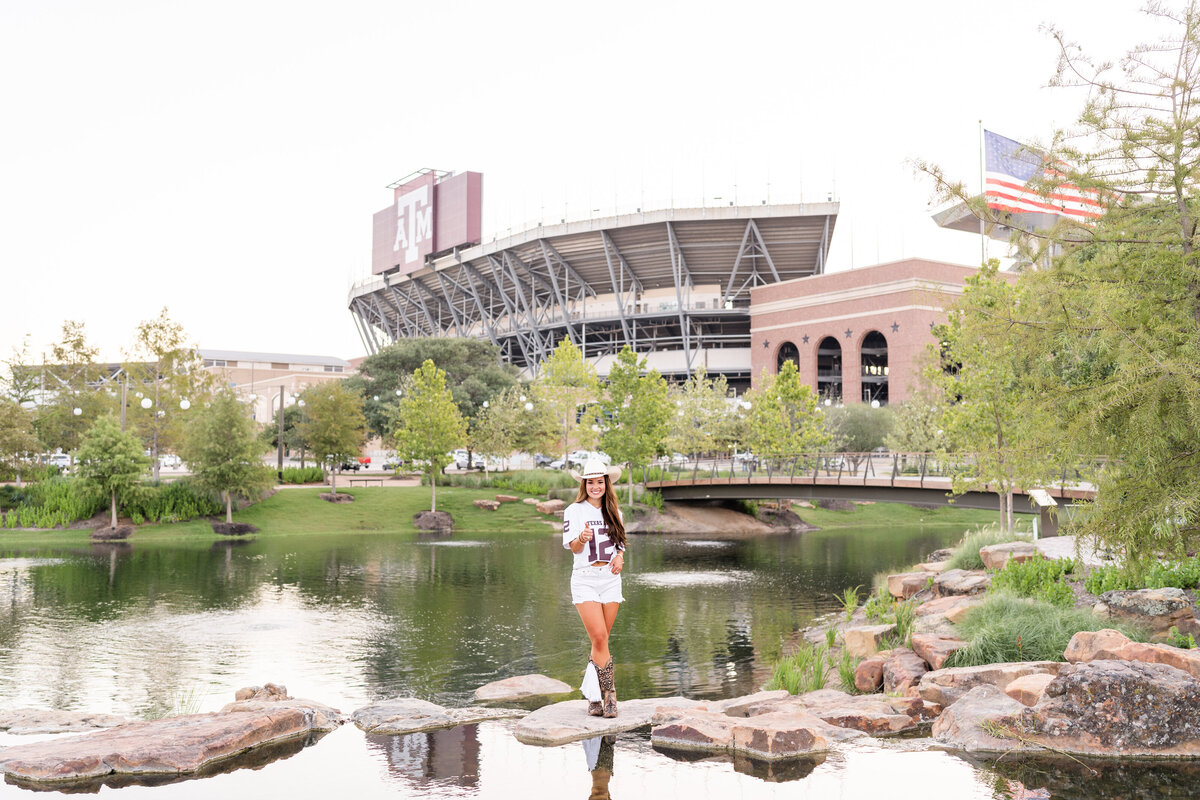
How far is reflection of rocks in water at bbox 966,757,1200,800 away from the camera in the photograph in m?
5.68

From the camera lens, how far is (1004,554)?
51.0 ft

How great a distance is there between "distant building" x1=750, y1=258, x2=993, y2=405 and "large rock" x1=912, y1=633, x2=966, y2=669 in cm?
4966

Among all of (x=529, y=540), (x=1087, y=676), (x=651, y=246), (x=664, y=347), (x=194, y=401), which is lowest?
(x=529, y=540)

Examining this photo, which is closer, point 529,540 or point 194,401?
point 529,540

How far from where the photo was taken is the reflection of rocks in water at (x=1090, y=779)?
5680 millimetres

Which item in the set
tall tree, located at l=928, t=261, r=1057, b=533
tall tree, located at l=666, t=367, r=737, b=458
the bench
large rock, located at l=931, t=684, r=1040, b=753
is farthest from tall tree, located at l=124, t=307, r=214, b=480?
large rock, located at l=931, t=684, r=1040, b=753

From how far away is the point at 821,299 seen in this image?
233 feet

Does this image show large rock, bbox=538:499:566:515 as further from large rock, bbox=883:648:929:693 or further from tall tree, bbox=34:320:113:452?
large rock, bbox=883:648:929:693

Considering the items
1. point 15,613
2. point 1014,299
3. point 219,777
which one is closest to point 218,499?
point 15,613

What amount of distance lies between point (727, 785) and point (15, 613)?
52.4 ft

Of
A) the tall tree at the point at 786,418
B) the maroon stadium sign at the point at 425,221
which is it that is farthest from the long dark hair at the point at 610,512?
the maroon stadium sign at the point at 425,221

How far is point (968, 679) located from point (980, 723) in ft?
4.90

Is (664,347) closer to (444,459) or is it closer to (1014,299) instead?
(444,459)

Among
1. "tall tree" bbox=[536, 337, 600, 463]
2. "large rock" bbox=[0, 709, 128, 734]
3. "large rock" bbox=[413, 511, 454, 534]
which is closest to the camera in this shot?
"large rock" bbox=[0, 709, 128, 734]
